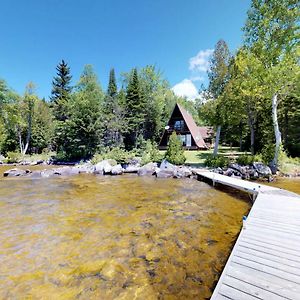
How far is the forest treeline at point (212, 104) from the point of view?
15273mm

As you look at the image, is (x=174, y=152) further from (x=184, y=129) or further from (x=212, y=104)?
(x=184, y=129)

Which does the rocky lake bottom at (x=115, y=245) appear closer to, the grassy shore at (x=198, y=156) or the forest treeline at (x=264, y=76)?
the forest treeline at (x=264, y=76)

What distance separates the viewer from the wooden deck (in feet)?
8.85

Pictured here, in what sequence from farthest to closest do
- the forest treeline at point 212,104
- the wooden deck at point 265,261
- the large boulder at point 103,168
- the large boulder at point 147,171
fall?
the large boulder at point 103,168
the large boulder at point 147,171
the forest treeline at point 212,104
the wooden deck at point 265,261

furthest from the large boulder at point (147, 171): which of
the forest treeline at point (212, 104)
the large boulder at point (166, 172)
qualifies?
the forest treeline at point (212, 104)

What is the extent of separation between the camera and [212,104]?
67.5 feet

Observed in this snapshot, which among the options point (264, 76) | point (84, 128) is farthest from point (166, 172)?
point (84, 128)

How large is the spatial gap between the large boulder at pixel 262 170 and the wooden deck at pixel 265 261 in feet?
30.6

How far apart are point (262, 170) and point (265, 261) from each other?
1305 cm

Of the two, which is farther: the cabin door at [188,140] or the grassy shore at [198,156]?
the cabin door at [188,140]

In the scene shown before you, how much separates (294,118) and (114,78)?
3123 cm

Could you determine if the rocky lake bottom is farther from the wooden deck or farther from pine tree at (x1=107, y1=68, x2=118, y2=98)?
pine tree at (x1=107, y1=68, x2=118, y2=98)

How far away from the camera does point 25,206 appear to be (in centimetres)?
826

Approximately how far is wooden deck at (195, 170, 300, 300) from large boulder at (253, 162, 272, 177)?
933 cm
